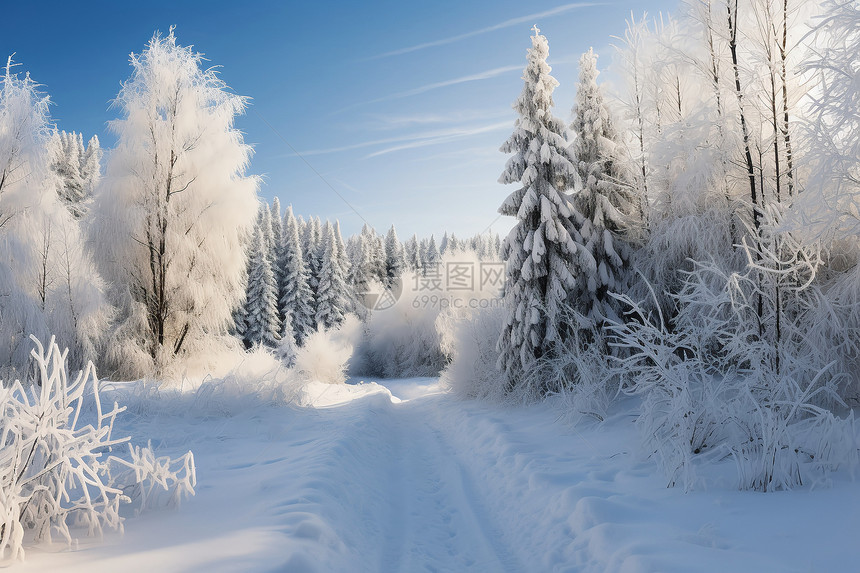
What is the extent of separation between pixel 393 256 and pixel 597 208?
48.8 meters

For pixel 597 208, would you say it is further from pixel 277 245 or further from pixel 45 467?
pixel 277 245

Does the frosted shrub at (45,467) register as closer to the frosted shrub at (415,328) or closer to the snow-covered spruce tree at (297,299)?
the frosted shrub at (415,328)

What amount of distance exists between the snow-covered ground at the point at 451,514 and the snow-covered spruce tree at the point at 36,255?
263 inches

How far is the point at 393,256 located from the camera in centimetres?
5872

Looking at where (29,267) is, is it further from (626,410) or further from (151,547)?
(626,410)

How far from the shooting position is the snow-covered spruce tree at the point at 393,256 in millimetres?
56188

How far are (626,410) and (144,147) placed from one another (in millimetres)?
12880

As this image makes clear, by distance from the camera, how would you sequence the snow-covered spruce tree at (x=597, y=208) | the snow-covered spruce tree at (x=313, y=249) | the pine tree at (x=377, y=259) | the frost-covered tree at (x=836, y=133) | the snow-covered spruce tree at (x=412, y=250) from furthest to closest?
the snow-covered spruce tree at (x=412, y=250), the pine tree at (x=377, y=259), the snow-covered spruce tree at (x=313, y=249), the snow-covered spruce tree at (x=597, y=208), the frost-covered tree at (x=836, y=133)

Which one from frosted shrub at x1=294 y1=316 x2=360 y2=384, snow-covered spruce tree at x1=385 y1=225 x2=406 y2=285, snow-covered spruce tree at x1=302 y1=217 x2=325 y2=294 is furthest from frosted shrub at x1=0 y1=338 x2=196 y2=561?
snow-covered spruce tree at x1=385 y1=225 x2=406 y2=285

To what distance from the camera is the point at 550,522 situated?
4.16m

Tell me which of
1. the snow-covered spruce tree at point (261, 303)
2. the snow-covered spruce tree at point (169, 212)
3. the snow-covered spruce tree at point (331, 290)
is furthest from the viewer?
the snow-covered spruce tree at point (331, 290)

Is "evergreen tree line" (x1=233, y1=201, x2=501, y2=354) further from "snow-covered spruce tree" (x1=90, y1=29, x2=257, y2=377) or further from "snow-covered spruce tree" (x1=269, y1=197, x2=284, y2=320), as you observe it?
"snow-covered spruce tree" (x1=90, y1=29, x2=257, y2=377)

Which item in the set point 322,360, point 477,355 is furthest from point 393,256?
point 477,355

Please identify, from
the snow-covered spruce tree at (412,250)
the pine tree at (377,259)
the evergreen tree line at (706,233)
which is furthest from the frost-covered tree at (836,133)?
the snow-covered spruce tree at (412,250)
